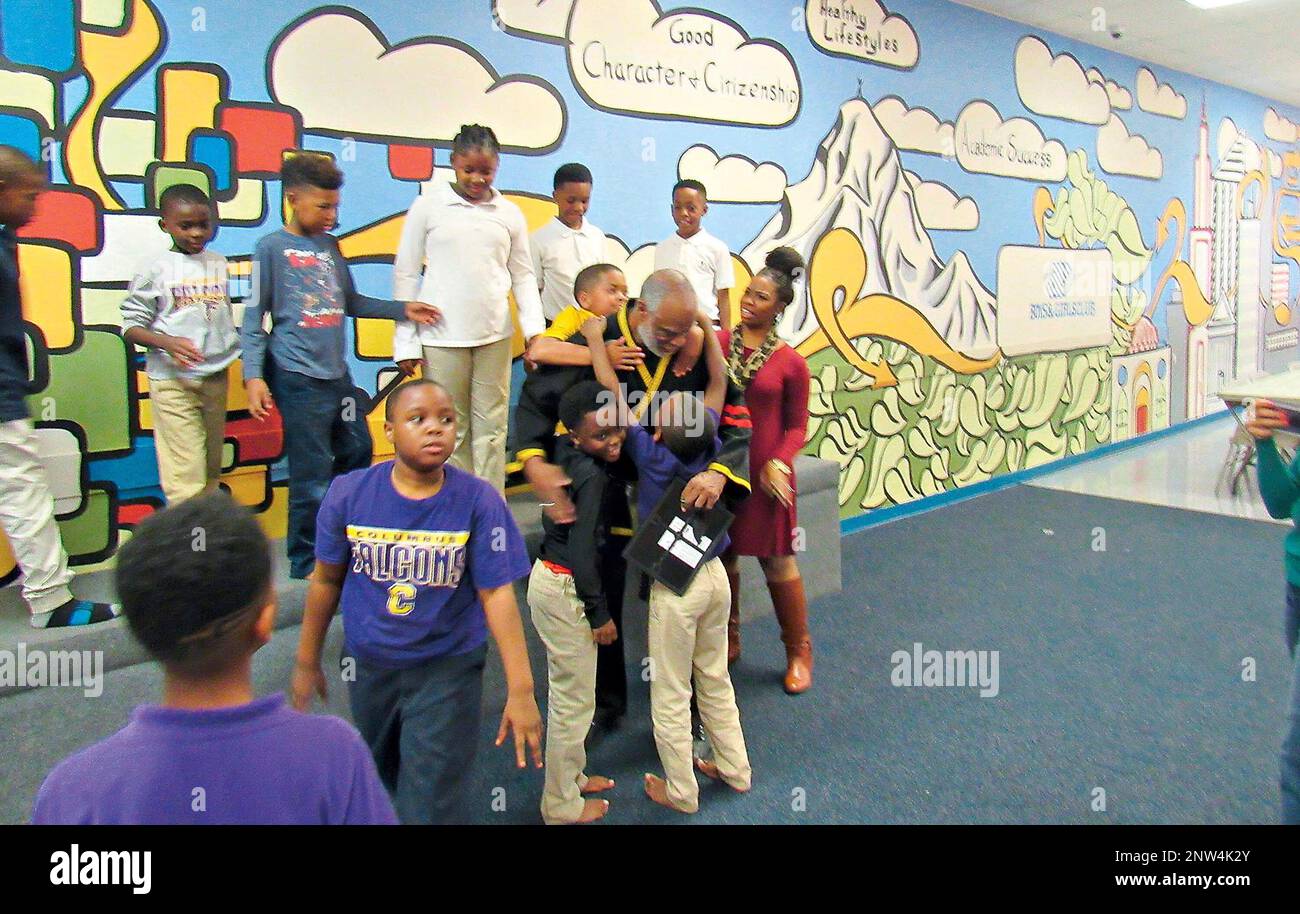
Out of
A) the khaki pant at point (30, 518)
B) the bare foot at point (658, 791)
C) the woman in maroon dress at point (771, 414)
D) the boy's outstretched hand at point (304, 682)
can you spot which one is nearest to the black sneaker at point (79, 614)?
the khaki pant at point (30, 518)

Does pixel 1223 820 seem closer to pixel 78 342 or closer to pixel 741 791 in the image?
pixel 741 791

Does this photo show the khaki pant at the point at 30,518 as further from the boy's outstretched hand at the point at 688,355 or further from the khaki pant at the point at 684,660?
the boy's outstretched hand at the point at 688,355

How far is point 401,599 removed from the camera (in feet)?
6.35

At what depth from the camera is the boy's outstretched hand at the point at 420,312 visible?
3225 mm

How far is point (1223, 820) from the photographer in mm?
2588

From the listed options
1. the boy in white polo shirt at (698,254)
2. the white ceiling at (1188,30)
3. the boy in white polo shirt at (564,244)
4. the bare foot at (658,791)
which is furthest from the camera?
the white ceiling at (1188,30)

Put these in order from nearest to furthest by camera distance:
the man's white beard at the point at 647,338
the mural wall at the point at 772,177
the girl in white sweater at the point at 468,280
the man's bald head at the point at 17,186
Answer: the man's bald head at the point at 17,186 < the man's white beard at the point at 647,338 < the mural wall at the point at 772,177 < the girl in white sweater at the point at 468,280

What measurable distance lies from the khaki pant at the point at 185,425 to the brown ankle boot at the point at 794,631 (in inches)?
81.5

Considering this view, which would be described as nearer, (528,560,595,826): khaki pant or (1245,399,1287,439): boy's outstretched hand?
(1245,399,1287,439): boy's outstretched hand

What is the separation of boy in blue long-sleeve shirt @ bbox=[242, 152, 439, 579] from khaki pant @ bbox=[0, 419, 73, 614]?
624 millimetres

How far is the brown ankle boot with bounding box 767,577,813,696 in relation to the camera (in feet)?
11.5

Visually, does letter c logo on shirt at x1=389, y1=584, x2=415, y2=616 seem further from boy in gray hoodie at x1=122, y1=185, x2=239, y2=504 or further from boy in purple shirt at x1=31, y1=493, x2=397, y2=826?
boy in gray hoodie at x1=122, y1=185, x2=239, y2=504

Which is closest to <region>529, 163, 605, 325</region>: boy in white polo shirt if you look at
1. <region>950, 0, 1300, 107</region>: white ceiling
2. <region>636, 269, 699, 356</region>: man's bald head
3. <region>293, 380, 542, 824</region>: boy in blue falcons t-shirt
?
<region>636, 269, 699, 356</region>: man's bald head

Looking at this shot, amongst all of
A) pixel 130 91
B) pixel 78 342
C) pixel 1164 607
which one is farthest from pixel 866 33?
pixel 78 342
